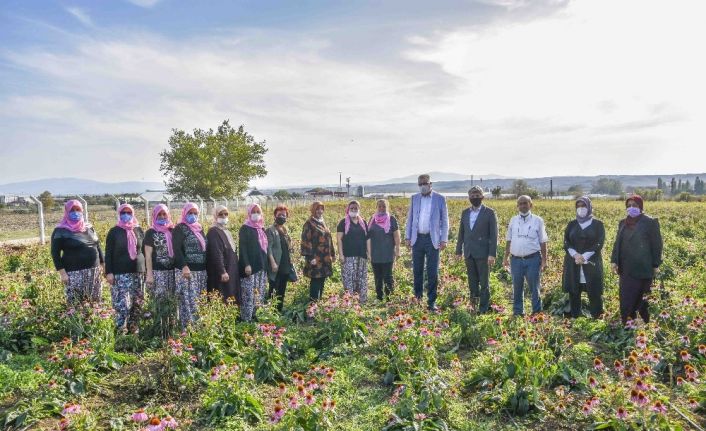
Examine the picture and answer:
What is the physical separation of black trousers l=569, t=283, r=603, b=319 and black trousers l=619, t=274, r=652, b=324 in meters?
0.43

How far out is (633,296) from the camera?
233 inches

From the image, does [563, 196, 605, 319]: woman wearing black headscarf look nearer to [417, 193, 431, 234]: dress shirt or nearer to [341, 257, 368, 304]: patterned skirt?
[417, 193, 431, 234]: dress shirt

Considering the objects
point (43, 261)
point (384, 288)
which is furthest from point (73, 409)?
point (43, 261)

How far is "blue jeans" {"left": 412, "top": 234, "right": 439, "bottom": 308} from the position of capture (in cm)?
701

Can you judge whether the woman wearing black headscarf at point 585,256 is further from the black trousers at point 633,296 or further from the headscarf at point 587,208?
the black trousers at point 633,296

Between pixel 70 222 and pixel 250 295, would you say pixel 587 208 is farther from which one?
pixel 70 222

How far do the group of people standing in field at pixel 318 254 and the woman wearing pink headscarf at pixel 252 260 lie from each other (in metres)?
0.01

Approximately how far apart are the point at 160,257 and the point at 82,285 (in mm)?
919

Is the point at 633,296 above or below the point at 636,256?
below

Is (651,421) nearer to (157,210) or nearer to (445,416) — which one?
(445,416)

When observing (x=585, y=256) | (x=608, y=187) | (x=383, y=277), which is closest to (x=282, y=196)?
(x=383, y=277)

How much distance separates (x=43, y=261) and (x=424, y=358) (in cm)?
914

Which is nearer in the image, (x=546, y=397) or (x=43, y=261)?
(x=546, y=397)

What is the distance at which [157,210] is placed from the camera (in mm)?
5777
